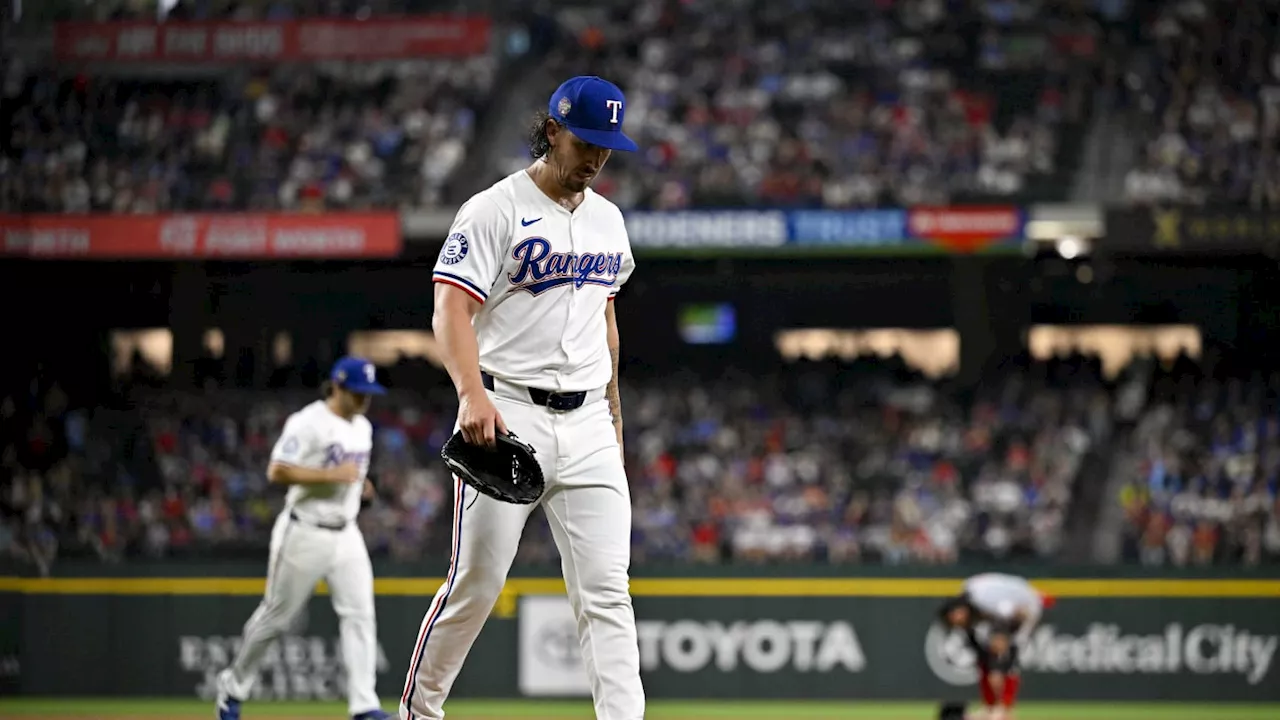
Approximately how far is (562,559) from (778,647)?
8024mm

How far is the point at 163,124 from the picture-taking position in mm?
20594

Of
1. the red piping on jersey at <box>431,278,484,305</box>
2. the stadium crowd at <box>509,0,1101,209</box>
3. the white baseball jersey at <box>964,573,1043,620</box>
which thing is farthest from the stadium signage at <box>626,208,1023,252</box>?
the red piping on jersey at <box>431,278,484,305</box>

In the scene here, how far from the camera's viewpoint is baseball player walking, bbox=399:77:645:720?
4.93 metres

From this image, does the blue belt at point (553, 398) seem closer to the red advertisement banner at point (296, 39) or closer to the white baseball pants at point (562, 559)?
the white baseball pants at point (562, 559)

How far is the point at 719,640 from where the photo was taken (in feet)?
41.9

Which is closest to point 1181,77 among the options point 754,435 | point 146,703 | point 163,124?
point 754,435

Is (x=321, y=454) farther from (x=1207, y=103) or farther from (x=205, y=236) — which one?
(x=1207, y=103)

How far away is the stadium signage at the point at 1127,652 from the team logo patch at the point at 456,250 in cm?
842

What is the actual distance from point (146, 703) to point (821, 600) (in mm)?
5151

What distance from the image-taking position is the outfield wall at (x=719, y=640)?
41.2 feet

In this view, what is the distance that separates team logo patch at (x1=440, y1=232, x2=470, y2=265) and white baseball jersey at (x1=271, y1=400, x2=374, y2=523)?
4.51 m

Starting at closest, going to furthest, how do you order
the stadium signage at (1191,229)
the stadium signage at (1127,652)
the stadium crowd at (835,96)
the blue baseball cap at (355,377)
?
the blue baseball cap at (355,377), the stadium signage at (1127,652), the stadium signage at (1191,229), the stadium crowd at (835,96)

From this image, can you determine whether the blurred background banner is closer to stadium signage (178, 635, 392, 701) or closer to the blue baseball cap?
stadium signage (178, 635, 392, 701)

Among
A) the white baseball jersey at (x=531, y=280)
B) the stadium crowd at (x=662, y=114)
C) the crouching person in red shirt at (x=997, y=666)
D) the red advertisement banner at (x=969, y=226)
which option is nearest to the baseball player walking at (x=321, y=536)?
the crouching person in red shirt at (x=997, y=666)
